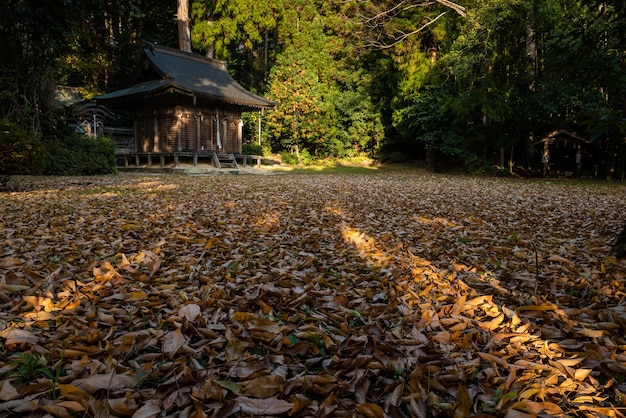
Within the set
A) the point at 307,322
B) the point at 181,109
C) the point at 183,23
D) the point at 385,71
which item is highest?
the point at 183,23

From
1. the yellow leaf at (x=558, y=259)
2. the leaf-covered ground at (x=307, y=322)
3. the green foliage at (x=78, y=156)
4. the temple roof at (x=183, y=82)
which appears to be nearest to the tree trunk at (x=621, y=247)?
the leaf-covered ground at (x=307, y=322)

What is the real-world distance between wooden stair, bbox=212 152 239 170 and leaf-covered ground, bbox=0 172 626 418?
1572cm

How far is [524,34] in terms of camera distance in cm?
1858

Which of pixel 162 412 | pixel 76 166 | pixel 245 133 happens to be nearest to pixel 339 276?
pixel 162 412

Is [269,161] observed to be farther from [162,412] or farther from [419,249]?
[162,412]

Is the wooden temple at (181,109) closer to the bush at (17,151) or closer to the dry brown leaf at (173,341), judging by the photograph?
the bush at (17,151)

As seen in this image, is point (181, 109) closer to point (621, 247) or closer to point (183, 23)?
point (183, 23)

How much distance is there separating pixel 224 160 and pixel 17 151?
432 inches

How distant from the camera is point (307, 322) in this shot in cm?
248

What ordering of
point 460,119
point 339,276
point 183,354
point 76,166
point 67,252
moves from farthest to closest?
point 460,119
point 76,166
point 67,252
point 339,276
point 183,354

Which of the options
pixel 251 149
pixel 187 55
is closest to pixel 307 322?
pixel 187 55

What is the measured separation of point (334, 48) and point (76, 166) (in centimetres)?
2154

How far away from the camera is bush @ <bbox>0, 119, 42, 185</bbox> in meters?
11.1

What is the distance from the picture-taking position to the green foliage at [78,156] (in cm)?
1364
